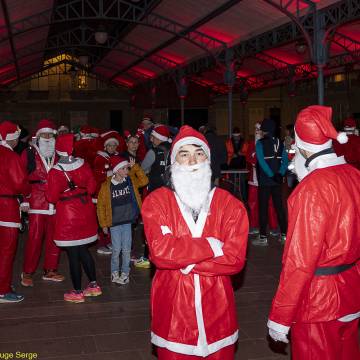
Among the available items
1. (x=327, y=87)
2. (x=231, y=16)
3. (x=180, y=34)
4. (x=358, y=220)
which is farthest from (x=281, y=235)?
(x=327, y=87)

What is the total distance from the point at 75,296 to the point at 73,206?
0.94 metres

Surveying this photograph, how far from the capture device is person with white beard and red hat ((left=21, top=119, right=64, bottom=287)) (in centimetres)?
591

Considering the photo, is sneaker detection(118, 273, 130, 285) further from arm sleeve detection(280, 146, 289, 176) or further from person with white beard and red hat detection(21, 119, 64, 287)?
arm sleeve detection(280, 146, 289, 176)

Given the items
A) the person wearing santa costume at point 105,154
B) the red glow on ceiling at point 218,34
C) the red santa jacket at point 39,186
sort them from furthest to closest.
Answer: the red glow on ceiling at point 218,34, the person wearing santa costume at point 105,154, the red santa jacket at point 39,186

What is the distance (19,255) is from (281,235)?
3944 mm

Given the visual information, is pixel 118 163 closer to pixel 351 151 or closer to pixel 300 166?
pixel 300 166

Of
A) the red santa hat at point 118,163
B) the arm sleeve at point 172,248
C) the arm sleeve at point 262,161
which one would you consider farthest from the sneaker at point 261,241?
the arm sleeve at point 172,248

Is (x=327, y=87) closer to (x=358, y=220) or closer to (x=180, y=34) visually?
(x=180, y=34)

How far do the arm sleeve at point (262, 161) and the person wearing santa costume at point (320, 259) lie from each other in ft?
17.0

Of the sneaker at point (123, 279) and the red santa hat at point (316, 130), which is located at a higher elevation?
the red santa hat at point (316, 130)

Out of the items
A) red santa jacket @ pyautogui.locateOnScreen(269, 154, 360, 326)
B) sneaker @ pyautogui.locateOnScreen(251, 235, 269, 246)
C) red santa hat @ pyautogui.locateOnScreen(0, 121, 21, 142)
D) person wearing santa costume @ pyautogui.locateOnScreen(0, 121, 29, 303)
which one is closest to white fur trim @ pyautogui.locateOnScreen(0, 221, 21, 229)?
person wearing santa costume @ pyautogui.locateOnScreen(0, 121, 29, 303)

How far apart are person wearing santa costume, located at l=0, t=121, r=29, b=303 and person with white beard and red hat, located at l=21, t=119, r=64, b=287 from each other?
465mm

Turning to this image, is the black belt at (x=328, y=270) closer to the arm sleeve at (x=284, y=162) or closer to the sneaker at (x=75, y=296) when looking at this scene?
the sneaker at (x=75, y=296)

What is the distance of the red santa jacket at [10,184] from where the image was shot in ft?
16.9
